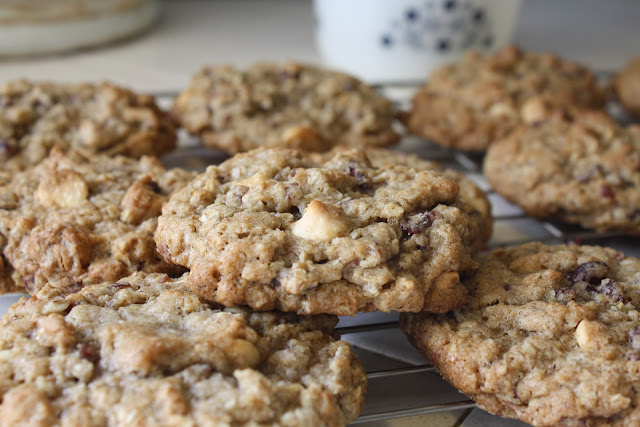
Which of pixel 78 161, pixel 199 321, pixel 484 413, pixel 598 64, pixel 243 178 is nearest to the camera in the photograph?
pixel 199 321

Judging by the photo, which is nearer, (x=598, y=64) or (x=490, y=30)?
(x=490, y=30)

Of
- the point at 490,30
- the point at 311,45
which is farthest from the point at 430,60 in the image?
the point at 311,45

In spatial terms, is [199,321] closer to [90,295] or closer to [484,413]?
[90,295]

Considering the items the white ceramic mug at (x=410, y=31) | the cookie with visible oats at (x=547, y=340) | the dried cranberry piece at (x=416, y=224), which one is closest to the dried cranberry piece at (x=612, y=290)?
the cookie with visible oats at (x=547, y=340)

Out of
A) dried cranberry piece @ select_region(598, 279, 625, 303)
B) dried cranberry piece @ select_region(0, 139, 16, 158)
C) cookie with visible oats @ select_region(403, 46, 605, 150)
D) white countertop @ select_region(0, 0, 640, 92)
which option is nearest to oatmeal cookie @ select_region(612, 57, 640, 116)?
cookie with visible oats @ select_region(403, 46, 605, 150)

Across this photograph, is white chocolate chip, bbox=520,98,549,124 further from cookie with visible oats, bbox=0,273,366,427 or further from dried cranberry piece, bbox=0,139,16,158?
dried cranberry piece, bbox=0,139,16,158

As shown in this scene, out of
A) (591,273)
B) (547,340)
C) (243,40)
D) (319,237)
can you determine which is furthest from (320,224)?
(243,40)

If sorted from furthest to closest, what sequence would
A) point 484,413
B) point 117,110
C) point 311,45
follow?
point 311,45
point 117,110
point 484,413
